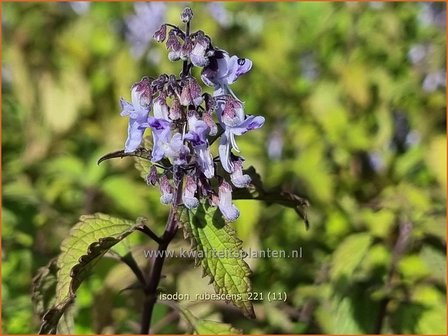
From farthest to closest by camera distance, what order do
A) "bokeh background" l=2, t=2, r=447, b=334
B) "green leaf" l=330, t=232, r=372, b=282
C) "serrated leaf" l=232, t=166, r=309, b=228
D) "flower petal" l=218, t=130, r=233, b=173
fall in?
"bokeh background" l=2, t=2, r=447, b=334 < "green leaf" l=330, t=232, r=372, b=282 < "serrated leaf" l=232, t=166, r=309, b=228 < "flower petal" l=218, t=130, r=233, b=173

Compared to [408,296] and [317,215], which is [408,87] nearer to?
[317,215]

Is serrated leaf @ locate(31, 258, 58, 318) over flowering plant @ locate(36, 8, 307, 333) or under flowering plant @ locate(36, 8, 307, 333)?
under

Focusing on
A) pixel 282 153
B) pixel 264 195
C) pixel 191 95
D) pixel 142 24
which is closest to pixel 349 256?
pixel 264 195

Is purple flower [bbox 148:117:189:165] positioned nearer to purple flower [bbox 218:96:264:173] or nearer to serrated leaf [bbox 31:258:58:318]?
purple flower [bbox 218:96:264:173]

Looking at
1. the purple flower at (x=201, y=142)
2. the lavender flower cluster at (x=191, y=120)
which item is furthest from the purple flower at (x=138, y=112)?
the purple flower at (x=201, y=142)

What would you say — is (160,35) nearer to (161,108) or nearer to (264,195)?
(161,108)

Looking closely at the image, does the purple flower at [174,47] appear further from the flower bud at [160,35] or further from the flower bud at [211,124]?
the flower bud at [211,124]

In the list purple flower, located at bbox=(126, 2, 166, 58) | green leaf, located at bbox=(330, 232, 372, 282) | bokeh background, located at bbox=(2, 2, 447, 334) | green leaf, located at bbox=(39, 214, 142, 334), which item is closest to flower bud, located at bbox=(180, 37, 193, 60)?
green leaf, located at bbox=(39, 214, 142, 334)
